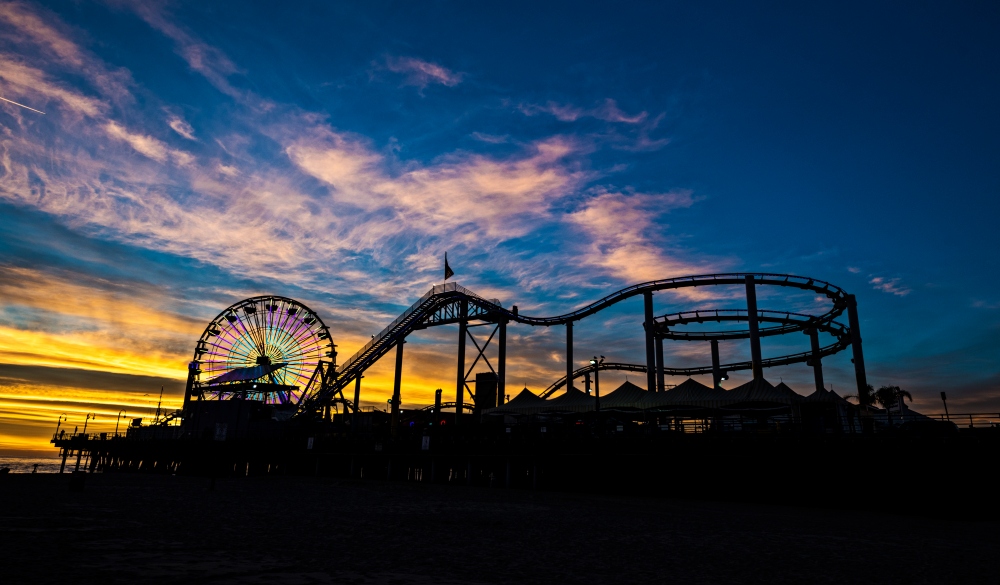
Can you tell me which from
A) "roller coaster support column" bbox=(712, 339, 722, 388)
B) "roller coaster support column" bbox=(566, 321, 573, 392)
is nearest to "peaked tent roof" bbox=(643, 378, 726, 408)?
"roller coaster support column" bbox=(566, 321, 573, 392)

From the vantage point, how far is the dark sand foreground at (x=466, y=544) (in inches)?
364

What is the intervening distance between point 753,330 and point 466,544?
1284 inches

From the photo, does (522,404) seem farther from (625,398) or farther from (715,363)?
(715,363)

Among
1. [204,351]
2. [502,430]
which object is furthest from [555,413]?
[204,351]

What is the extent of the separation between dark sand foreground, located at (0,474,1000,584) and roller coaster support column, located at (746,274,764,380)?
18.3m

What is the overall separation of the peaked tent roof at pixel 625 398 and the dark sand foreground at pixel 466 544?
10484 millimetres

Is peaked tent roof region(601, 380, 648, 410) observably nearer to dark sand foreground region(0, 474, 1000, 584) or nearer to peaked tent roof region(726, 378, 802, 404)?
peaked tent roof region(726, 378, 802, 404)

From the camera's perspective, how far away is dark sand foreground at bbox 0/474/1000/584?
923 cm

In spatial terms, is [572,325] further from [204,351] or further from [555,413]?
[204,351]

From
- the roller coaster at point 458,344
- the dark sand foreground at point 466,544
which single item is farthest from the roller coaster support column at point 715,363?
the dark sand foreground at point 466,544

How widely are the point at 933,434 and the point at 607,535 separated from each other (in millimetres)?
15840

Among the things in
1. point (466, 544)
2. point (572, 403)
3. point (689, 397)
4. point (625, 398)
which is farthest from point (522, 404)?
point (466, 544)

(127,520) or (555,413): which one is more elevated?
(555,413)

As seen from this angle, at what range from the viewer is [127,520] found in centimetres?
1487
